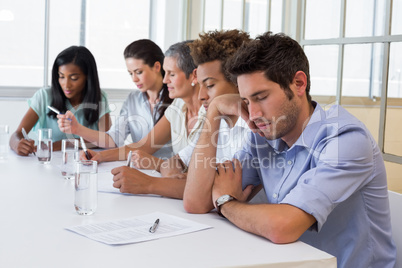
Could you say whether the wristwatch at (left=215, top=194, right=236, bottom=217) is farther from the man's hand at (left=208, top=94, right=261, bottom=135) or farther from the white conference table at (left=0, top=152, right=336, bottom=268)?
the man's hand at (left=208, top=94, right=261, bottom=135)

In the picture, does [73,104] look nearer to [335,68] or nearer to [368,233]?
[335,68]

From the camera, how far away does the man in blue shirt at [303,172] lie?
1.26 m

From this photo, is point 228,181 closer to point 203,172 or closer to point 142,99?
point 203,172

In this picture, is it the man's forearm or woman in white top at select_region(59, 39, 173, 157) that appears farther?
woman in white top at select_region(59, 39, 173, 157)

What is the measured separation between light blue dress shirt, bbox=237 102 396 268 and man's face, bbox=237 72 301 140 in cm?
7

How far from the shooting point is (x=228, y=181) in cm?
156

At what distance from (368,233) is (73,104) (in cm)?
244

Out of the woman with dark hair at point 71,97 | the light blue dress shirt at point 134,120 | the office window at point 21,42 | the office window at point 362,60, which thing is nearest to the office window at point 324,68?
the office window at point 362,60

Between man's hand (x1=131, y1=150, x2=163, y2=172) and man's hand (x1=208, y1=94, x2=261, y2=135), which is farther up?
man's hand (x1=208, y1=94, x2=261, y2=135)

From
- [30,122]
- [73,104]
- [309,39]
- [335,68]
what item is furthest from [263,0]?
[30,122]

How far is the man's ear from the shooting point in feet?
4.85

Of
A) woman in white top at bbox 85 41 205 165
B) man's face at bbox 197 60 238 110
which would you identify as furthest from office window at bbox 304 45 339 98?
woman in white top at bbox 85 41 205 165

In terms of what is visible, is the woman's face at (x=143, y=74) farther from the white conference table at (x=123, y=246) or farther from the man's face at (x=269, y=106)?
the man's face at (x=269, y=106)

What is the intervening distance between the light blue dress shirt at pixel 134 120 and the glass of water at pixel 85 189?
1.61 metres
